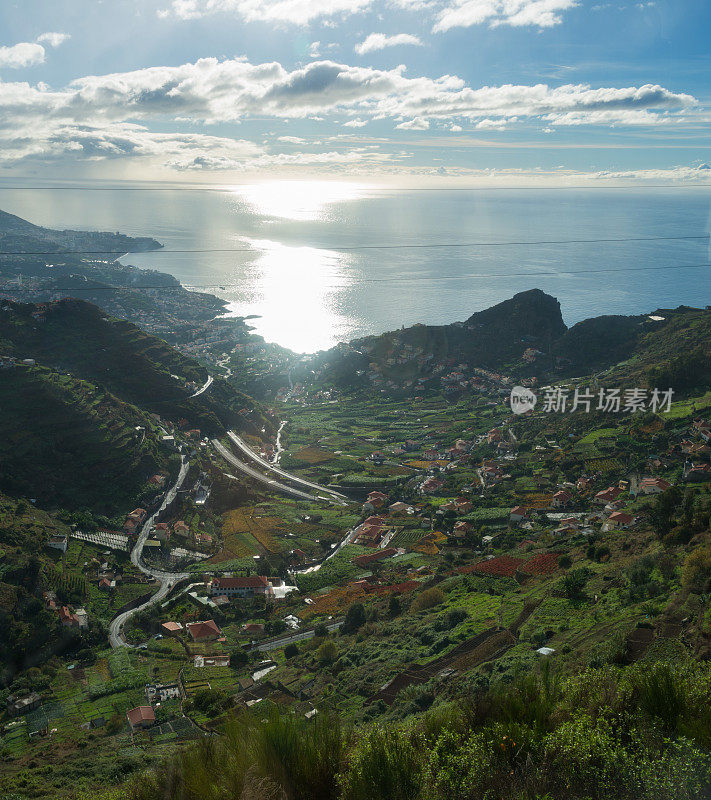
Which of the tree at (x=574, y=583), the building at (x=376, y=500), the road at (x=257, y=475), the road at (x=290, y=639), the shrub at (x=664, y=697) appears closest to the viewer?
the shrub at (x=664, y=697)

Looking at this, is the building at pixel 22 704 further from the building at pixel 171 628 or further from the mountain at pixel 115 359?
the mountain at pixel 115 359

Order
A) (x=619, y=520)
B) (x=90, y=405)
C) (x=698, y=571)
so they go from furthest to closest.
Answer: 1. (x=90, y=405)
2. (x=619, y=520)
3. (x=698, y=571)

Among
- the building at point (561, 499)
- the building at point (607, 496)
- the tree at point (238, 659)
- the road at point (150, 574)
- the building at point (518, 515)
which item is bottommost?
the road at point (150, 574)

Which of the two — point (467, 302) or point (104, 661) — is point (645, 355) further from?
point (104, 661)

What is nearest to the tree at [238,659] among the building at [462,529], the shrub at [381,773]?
the building at [462,529]

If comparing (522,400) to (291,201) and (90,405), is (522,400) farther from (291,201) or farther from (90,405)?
(291,201)

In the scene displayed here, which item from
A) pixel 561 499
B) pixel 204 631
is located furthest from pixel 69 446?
pixel 561 499
